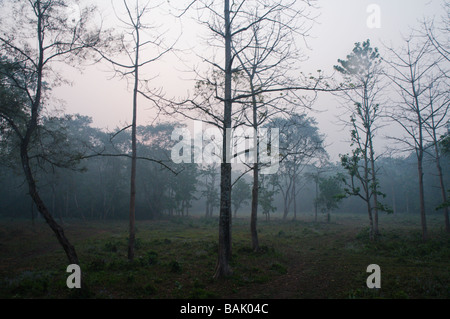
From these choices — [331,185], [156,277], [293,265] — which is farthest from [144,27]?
[331,185]

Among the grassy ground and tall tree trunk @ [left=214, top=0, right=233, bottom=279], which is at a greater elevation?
tall tree trunk @ [left=214, top=0, right=233, bottom=279]

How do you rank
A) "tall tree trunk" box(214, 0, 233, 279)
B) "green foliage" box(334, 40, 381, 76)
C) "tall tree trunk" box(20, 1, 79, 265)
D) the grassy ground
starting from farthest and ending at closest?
"green foliage" box(334, 40, 381, 76)
"tall tree trunk" box(214, 0, 233, 279)
"tall tree trunk" box(20, 1, 79, 265)
the grassy ground

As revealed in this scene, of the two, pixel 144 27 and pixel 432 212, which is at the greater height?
pixel 144 27

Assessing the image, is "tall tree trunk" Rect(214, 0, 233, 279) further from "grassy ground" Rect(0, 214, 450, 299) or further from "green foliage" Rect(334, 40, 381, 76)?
"green foliage" Rect(334, 40, 381, 76)

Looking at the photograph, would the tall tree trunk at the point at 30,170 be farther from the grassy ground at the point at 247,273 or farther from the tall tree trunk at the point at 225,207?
the tall tree trunk at the point at 225,207

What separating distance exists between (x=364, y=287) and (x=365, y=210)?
153 feet

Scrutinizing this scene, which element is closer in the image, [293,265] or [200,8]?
[200,8]

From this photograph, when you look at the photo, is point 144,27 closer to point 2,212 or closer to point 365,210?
point 2,212

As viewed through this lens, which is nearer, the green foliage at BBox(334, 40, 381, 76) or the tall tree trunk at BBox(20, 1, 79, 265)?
the tall tree trunk at BBox(20, 1, 79, 265)

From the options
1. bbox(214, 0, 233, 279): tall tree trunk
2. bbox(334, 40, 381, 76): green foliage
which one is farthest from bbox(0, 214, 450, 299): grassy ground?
bbox(334, 40, 381, 76): green foliage

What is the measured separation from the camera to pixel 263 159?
44.4 feet

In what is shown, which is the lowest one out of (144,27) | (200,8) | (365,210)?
(365,210)
